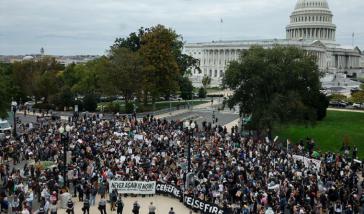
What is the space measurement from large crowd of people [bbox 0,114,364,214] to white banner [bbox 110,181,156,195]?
49 cm

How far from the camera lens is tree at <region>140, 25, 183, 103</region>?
63438mm

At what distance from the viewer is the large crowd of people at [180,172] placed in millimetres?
22031

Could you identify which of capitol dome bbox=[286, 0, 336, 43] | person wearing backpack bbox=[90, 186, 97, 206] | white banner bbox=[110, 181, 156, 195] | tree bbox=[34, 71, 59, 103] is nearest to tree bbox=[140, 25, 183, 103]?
tree bbox=[34, 71, 59, 103]

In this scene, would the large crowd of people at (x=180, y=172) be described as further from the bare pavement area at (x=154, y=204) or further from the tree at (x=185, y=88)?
the tree at (x=185, y=88)

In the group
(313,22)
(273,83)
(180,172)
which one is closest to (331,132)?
(273,83)

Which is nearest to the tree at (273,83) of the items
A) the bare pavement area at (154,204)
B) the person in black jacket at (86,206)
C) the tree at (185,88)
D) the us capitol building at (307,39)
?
the bare pavement area at (154,204)

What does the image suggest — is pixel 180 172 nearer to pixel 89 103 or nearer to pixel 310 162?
pixel 310 162

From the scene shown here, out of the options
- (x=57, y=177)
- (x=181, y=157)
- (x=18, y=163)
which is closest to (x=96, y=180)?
(x=57, y=177)

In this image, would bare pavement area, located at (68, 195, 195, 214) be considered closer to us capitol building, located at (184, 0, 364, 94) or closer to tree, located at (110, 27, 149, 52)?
tree, located at (110, 27, 149, 52)

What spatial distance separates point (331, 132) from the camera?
47250 mm

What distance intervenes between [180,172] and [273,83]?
20.1m

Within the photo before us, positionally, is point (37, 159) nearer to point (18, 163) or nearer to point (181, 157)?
point (18, 163)

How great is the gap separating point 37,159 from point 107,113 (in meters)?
30.5

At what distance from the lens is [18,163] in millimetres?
31656
